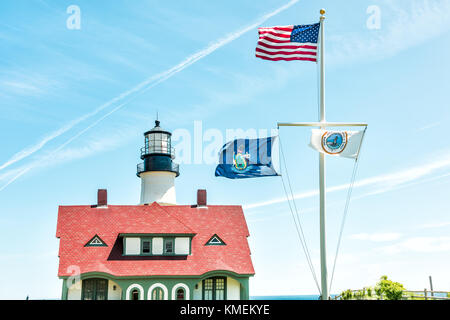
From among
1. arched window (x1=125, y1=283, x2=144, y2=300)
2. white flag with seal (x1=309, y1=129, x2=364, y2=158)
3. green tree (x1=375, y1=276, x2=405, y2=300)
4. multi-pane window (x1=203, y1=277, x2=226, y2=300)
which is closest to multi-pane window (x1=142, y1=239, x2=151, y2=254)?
arched window (x1=125, y1=283, x2=144, y2=300)

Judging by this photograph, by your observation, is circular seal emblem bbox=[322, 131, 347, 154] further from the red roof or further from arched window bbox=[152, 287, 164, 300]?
arched window bbox=[152, 287, 164, 300]

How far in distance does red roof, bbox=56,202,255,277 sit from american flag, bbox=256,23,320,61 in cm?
2248

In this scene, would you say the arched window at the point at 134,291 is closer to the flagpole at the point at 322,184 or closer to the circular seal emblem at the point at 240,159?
the circular seal emblem at the point at 240,159

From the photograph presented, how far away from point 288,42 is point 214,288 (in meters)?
24.2

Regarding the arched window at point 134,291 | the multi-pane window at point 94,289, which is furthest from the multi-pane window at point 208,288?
the multi-pane window at point 94,289

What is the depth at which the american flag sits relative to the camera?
705 inches

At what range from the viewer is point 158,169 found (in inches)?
1807

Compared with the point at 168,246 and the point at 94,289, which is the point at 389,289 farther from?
the point at 94,289

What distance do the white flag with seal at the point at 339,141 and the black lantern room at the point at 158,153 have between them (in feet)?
99.2

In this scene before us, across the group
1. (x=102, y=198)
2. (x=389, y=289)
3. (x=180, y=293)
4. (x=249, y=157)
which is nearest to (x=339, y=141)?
(x=249, y=157)

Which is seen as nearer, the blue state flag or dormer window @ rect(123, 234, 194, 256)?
the blue state flag
